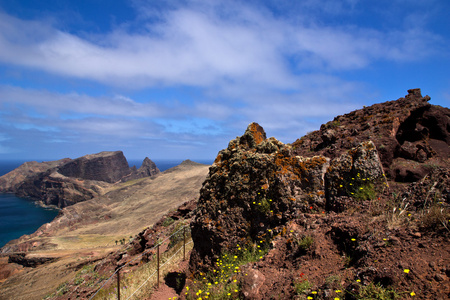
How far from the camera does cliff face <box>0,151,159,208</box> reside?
295 feet

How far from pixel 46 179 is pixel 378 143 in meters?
125

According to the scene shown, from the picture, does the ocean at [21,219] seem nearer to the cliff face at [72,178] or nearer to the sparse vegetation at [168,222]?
the cliff face at [72,178]

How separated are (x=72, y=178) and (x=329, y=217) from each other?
118m

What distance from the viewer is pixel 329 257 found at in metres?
4.04

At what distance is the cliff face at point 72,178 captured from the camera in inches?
3538

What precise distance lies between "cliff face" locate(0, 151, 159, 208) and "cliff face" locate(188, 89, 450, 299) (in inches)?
3756

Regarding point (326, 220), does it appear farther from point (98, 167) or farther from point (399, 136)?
point (98, 167)

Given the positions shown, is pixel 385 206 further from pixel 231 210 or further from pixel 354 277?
pixel 231 210

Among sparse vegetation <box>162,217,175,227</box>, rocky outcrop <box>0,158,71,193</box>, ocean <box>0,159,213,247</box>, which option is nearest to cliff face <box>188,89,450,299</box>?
sparse vegetation <box>162,217,175,227</box>

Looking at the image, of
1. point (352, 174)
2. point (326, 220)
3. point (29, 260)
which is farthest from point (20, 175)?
point (352, 174)

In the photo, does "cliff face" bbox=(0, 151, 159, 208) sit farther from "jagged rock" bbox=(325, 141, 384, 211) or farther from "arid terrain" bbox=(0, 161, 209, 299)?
"jagged rock" bbox=(325, 141, 384, 211)

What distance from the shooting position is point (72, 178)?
10119 centimetres

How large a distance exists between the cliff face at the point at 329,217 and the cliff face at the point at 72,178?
9539 centimetres

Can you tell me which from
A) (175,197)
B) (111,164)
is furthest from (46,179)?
(175,197)
